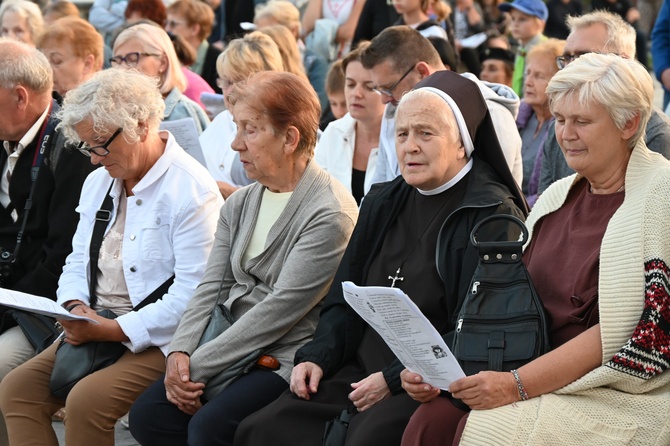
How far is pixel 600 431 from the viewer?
331cm

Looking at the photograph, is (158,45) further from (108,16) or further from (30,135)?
(108,16)

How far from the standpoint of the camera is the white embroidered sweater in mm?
3305

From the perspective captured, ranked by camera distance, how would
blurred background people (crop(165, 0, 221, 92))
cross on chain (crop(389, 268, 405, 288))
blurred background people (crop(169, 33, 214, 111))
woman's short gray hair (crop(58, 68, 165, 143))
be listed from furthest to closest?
1. blurred background people (crop(165, 0, 221, 92))
2. blurred background people (crop(169, 33, 214, 111))
3. woman's short gray hair (crop(58, 68, 165, 143))
4. cross on chain (crop(389, 268, 405, 288))

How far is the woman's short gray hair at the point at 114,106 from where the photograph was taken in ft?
15.7

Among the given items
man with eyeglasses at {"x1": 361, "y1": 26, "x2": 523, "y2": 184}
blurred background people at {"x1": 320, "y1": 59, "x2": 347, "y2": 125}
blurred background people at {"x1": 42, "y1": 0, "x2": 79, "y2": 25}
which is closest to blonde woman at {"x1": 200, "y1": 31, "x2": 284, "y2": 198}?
blurred background people at {"x1": 320, "y1": 59, "x2": 347, "y2": 125}

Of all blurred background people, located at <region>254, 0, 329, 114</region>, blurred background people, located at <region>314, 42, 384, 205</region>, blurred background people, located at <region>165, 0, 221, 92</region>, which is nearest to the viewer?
blurred background people, located at <region>314, 42, 384, 205</region>

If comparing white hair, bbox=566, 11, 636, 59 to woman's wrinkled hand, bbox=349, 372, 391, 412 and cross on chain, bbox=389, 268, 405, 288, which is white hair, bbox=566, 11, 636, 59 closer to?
cross on chain, bbox=389, 268, 405, 288

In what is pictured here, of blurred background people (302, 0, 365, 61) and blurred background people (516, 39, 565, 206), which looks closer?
blurred background people (516, 39, 565, 206)

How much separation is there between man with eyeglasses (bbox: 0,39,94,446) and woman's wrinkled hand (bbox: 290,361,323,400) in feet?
6.03

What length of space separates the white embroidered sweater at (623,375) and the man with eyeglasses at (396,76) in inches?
83.7

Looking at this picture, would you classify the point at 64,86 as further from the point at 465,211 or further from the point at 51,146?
the point at 465,211

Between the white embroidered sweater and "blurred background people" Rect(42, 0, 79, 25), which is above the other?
"blurred background people" Rect(42, 0, 79, 25)

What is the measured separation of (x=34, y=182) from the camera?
17.9 ft

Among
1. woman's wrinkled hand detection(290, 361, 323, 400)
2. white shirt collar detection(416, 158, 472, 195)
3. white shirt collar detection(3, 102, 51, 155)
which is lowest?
woman's wrinkled hand detection(290, 361, 323, 400)
